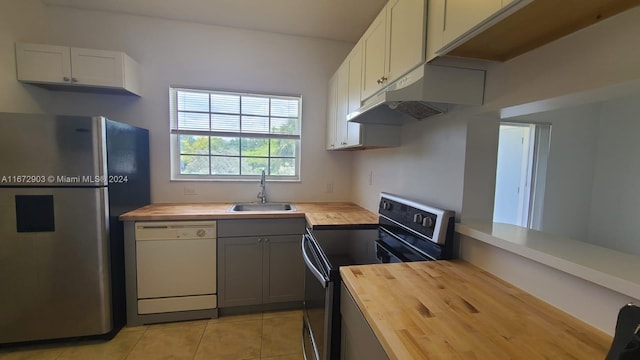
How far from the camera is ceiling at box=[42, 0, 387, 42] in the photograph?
228 cm

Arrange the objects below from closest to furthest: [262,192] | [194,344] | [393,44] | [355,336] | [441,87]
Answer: [355,336]
[441,87]
[393,44]
[194,344]
[262,192]

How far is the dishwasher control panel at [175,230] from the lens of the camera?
85.4 inches

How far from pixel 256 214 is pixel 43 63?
2.17 metres

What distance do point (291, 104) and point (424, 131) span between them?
170cm

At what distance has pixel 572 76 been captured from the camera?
2.83ft

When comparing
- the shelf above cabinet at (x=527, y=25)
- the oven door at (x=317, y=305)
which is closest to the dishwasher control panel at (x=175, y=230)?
the oven door at (x=317, y=305)

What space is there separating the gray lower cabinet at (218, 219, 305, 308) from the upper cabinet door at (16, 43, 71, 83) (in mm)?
1854

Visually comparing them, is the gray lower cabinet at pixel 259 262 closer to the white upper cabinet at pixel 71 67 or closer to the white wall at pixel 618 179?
the white upper cabinet at pixel 71 67

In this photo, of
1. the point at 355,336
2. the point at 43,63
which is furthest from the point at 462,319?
the point at 43,63

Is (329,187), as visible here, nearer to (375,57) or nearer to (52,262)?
(375,57)

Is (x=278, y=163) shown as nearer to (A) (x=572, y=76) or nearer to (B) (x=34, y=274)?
(B) (x=34, y=274)

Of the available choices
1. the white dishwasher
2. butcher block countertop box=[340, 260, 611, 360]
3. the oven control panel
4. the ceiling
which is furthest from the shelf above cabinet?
the white dishwasher

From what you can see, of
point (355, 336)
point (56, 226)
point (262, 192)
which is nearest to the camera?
point (355, 336)

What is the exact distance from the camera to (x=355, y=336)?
3.43 feet
